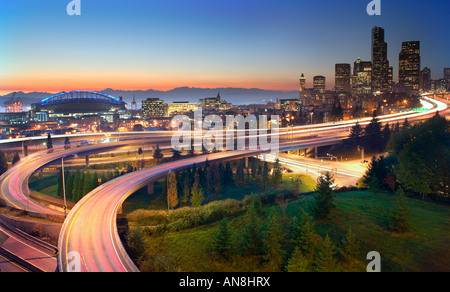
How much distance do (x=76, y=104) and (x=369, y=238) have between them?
526ft

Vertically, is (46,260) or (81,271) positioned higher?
(81,271)

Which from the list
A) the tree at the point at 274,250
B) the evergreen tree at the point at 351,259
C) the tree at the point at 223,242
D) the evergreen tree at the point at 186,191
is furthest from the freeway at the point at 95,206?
the evergreen tree at the point at 351,259

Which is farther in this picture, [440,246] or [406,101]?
[406,101]

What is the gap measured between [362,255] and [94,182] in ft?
85.0

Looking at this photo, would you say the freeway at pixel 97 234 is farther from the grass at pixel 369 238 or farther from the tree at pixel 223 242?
the tree at pixel 223 242

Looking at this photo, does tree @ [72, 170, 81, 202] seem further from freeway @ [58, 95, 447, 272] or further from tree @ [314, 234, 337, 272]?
tree @ [314, 234, 337, 272]

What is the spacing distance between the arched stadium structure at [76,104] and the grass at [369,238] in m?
148

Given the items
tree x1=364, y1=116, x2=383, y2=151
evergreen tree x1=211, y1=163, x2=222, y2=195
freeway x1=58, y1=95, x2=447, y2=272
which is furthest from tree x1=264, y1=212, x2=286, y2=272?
tree x1=364, y1=116, x2=383, y2=151

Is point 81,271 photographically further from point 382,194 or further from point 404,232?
point 382,194

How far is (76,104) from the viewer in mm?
150500

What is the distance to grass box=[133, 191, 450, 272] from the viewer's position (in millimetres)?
13508

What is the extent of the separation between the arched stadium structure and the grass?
148m

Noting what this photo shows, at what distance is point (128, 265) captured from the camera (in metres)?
13.6

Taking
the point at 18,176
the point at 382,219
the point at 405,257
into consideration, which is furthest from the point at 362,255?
the point at 18,176
